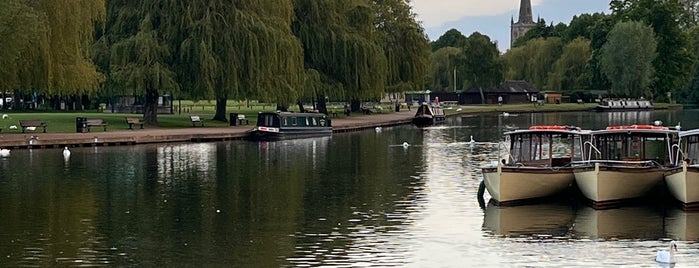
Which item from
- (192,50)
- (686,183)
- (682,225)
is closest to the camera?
(682,225)

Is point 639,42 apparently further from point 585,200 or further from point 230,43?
point 585,200

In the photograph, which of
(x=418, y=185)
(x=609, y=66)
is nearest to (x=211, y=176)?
(x=418, y=185)

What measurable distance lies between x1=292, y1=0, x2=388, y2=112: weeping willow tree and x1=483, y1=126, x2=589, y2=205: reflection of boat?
50710mm

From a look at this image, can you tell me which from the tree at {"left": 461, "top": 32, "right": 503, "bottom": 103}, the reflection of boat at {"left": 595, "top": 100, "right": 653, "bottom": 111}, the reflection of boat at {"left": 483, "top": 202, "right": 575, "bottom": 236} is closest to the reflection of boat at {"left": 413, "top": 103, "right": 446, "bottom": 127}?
the reflection of boat at {"left": 595, "top": 100, "right": 653, "bottom": 111}

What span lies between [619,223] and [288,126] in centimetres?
4364

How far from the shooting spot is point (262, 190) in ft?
125

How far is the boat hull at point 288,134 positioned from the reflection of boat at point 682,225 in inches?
1530

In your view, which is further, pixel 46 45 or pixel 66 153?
pixel 46 45

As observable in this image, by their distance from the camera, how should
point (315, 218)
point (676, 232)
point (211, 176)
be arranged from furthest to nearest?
point (211, 176) < point (315, 218) < point (676, 232)

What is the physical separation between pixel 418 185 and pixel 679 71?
124 metres

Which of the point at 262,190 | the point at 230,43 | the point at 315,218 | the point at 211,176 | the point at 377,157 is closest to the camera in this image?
the point at 315,218

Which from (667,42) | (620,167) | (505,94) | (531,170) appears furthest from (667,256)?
(505,94)

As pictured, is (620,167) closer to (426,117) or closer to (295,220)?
(295,220)

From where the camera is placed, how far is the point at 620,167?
3250 centimetres
